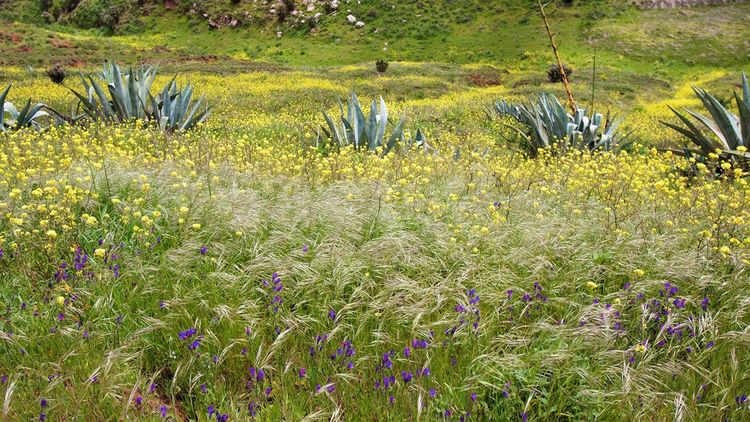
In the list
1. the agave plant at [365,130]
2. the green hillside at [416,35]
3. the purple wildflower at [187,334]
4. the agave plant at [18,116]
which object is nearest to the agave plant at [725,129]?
the agave plant at [365,130]

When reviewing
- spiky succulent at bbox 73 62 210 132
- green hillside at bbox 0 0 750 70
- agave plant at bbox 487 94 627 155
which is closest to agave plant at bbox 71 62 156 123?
spiky succulent at bbox 73 62 210 132

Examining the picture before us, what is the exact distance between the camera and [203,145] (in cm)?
706

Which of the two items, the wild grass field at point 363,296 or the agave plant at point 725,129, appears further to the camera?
the agave plant at point 725,129

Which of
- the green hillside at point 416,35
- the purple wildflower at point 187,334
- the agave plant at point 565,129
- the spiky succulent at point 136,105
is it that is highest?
the purple wildflower at point 187,334

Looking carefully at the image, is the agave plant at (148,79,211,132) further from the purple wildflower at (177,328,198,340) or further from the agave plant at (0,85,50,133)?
the purple wildflower at (177,328,198,340)

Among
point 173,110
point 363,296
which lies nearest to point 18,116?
point 173,110

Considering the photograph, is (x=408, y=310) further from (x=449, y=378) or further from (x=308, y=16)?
(x=308, y=16)

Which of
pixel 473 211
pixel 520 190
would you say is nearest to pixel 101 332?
pixel 473 211

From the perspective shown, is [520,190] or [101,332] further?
[520,190]

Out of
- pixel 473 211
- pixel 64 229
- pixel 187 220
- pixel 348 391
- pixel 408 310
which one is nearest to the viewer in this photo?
pixel 348 391

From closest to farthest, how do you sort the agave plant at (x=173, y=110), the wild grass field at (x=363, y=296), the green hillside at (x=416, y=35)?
the wild grass field at (x=363, y=296) → the agave plant at (x=173, y=110) → the green hillside at (x=416, y=35)

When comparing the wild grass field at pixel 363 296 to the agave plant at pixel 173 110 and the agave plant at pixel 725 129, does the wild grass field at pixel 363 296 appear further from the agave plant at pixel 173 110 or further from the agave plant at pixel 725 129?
the agave plant at pixel 173 110

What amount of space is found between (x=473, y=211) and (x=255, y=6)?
177ft

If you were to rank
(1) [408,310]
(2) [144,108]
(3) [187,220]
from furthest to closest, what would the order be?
1. (2) [144,108]
2. (3) [187,220]
3. (1) [408,310]
